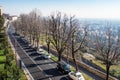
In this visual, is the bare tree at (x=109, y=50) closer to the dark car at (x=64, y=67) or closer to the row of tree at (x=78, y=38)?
the row of tree at (x=78, y=38)

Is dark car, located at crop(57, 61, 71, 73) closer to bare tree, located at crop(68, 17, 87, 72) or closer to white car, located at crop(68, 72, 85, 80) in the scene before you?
bare tree, located at crop(68, 17, 87, 72)

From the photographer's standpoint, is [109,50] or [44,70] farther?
[44,70]

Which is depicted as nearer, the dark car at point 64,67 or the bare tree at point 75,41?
the dark car at point 64,67

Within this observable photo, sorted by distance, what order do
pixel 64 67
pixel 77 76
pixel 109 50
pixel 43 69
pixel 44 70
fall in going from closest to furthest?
1. pixel 109 50
2. pixel 77 76
3. pixel 64 67
4. pixel 44 70
5. pixel 43 69

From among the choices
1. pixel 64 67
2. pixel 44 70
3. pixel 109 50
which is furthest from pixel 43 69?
pixel 109 50

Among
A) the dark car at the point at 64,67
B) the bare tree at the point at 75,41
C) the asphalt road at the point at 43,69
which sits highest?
the bare tree at the point at 75,41

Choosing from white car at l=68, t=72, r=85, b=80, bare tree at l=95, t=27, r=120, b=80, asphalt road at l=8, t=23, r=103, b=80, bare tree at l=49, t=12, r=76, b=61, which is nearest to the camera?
bare tree at l=95, t=27, r=120, b=80

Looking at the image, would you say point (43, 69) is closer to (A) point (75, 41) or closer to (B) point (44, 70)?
(B) point (44, 70)

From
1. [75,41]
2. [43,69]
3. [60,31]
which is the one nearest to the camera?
[75,41]

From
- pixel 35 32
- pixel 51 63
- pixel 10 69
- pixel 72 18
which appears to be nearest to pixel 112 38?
pixel 72 18

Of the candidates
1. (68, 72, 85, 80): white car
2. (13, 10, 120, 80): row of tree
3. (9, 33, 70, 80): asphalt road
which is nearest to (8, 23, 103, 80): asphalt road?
(9, 33, 70, 80): asphalt road

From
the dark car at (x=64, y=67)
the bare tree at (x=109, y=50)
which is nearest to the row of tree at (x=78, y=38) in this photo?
the bare tree at (x=109, y=50)

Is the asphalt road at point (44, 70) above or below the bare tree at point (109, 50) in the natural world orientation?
below
